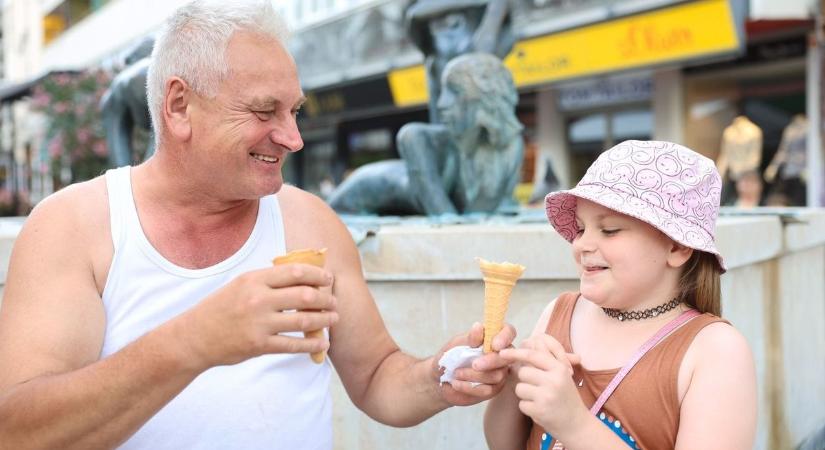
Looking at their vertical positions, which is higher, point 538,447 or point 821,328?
point 538,447

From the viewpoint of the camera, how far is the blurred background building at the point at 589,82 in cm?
1075

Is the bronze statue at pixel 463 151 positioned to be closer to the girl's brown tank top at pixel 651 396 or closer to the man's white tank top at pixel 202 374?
the man's white tank top at pixel 202 374

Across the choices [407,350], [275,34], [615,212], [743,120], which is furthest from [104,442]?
[743,120]

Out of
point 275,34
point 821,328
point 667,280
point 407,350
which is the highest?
point 275,34

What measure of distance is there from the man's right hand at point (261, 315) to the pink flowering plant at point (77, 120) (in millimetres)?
13398

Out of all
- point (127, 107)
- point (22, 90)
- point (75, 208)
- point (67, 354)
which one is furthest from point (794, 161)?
point (22, 90)

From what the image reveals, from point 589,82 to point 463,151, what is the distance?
29.5ft

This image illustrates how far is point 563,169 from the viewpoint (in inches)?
567

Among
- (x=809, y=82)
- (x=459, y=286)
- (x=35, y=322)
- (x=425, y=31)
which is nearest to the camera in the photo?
(x=35, y=322)

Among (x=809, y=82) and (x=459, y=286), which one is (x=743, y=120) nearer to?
(x=809, y=82)

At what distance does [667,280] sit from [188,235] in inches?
40.6

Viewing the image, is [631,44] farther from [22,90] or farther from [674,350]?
[22,90]

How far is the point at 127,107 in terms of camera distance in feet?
20.3

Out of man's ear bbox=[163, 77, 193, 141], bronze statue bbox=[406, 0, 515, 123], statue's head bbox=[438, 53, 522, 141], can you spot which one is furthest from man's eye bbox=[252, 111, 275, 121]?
bronze statue bbox=[406, 0, 515, 123]
